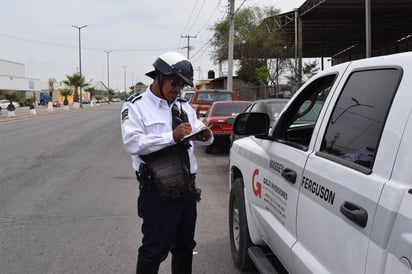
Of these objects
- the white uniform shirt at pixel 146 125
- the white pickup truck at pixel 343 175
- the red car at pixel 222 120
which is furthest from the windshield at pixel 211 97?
the white uniform shirt at pixel 146 125

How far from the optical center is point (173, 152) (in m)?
2.98

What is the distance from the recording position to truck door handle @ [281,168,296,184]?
9.04 feet

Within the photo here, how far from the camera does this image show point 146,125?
9.78ft

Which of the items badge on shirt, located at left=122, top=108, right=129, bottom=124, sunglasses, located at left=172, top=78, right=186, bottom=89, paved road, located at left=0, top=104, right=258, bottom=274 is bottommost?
paved road, located at left=0, top=104, right=258, bottom=274

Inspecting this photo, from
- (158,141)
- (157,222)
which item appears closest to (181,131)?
(158,141)

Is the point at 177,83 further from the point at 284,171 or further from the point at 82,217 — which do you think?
the point at 82,217

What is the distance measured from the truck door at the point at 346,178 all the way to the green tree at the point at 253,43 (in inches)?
1040

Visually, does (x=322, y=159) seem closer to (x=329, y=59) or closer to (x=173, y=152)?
(x=173, y=152)

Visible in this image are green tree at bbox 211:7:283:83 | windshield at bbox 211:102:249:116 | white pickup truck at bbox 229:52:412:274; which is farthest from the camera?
green tree at bbox 211:7:283:83

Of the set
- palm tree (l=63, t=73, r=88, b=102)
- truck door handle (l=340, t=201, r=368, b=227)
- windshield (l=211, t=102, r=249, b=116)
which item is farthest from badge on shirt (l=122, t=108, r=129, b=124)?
palm tree (l=63, t=73, r=88, b=102)

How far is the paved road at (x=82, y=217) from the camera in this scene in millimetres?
4621

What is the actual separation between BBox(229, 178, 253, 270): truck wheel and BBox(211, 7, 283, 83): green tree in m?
24.6

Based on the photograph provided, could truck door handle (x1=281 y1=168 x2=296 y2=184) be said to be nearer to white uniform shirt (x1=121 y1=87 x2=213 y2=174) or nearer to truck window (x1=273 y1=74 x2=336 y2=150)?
truck window (x1=273 y1=74 x2=336 y2=150)

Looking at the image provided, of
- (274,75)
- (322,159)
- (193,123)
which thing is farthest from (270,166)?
(274,75)
